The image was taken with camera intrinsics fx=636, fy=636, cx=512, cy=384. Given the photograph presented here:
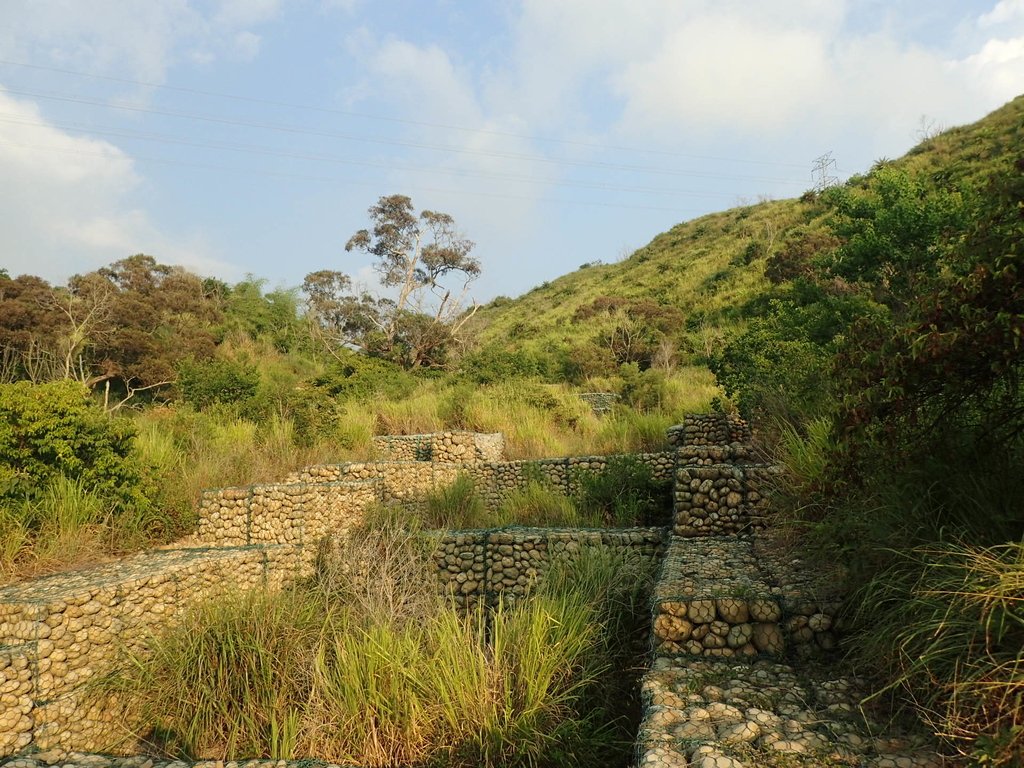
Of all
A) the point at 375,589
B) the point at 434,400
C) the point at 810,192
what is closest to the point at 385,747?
the point at 375,589

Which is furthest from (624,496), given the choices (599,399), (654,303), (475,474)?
(654,303)

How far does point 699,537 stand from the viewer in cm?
735

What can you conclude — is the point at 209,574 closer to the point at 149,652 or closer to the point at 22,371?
the point at 149,652

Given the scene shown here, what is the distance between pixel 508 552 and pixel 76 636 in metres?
4.54

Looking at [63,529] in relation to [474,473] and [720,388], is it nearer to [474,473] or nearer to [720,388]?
[474,473]

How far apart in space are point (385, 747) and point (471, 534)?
4.12 m

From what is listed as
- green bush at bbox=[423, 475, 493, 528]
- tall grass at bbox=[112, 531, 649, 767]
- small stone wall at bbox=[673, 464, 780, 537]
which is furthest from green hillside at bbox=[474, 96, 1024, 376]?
tall grass at bbox=[112, 531, 649, 767]

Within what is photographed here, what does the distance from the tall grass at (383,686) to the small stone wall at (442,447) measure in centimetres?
838

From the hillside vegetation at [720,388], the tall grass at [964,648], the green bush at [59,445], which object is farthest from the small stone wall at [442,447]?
the tall grass at [964,648]

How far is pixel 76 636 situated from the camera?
5691 millimetres

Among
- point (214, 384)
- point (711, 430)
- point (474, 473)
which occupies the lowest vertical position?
point (474, 473)

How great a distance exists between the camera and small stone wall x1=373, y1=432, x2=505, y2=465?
47.2ft

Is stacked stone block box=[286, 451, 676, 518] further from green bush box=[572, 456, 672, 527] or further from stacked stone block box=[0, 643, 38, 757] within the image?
stacked stone block box=[0, 643, 38, 757]

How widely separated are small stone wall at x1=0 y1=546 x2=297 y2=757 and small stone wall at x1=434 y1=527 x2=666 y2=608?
8.82ft
